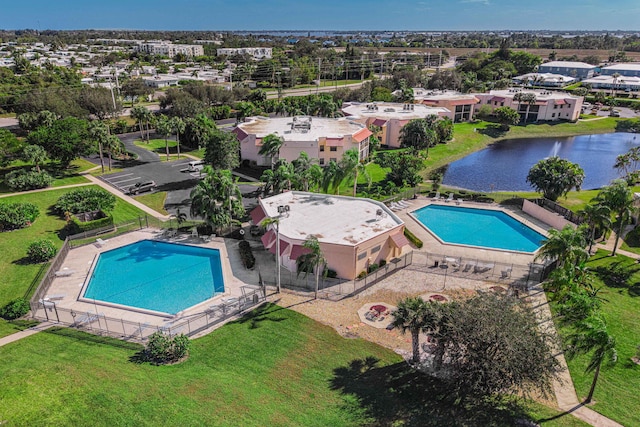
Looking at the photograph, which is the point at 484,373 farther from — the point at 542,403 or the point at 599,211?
the point at 599,211

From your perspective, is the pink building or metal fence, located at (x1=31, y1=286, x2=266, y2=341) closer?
metal fence, located at (x1=31, y1=286, x2=266, y2=341)

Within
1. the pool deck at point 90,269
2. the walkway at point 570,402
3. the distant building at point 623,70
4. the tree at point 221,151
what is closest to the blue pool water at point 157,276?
the pool deck at point 90,269

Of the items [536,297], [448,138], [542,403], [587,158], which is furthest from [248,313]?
[587,158]

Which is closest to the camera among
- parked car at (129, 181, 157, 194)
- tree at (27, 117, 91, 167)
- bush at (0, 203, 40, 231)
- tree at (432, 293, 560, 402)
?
tree at (432, 293, 560, 402)

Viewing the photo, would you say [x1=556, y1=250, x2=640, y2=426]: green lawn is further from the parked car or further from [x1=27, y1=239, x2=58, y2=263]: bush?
the parked car

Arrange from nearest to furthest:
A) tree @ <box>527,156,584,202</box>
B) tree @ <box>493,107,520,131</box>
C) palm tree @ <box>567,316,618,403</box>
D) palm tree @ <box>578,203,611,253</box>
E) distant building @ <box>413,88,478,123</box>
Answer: palm tree @ <box>567,316,618,403</box>, palm tree @ <box>578,203,611,253</box>, tree @ <box>527,156,584,202</box>, tree @ <box>493,107,520,131</box>, distant building @ <box>413,88,478,123</box>

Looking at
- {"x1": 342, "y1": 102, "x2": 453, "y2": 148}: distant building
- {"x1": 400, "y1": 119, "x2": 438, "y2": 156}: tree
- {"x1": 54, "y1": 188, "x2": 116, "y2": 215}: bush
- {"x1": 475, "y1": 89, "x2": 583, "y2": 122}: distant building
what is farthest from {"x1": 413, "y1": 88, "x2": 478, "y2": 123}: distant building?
{"x1": 54, "y1": 188, "x2": 116, "y2": 215}: bush

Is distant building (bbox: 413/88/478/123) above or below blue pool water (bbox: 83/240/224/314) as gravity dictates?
above
